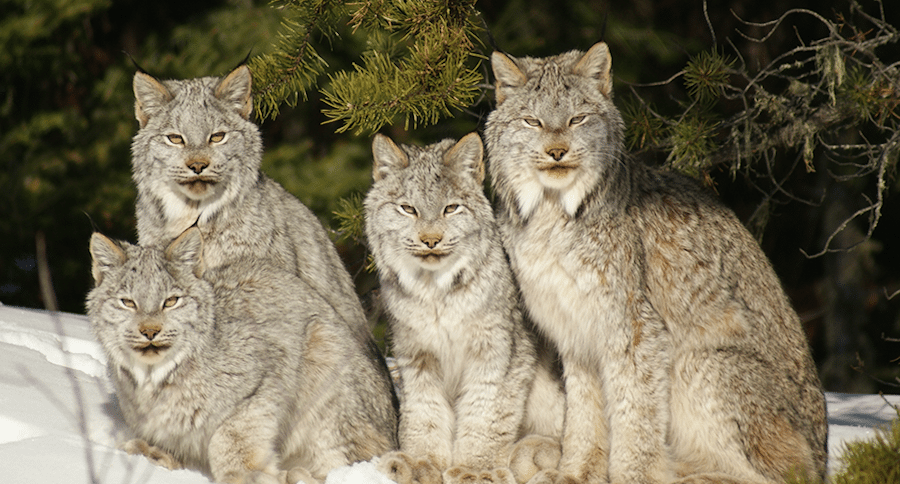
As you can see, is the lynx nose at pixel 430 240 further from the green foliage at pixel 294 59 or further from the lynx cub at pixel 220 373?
the green foliage at pixel 294 59

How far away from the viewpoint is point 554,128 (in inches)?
162

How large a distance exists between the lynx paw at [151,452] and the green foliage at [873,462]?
278cm

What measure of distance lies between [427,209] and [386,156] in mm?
434

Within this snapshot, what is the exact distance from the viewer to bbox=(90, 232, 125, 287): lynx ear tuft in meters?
3.79

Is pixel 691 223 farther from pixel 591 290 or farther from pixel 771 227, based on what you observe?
pixel 771 227

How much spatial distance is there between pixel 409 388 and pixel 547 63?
1789 mm

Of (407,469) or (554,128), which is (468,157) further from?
(407,469)

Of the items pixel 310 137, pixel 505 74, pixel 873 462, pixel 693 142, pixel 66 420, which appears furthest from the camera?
pixel 310 137

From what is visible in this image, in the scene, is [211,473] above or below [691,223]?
below

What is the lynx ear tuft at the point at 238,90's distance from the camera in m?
4.69

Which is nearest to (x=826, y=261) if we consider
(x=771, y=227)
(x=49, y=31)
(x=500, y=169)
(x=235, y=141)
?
(x=771, y=227)

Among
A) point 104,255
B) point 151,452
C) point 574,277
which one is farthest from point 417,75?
point 151,452

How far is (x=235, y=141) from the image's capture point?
467cm

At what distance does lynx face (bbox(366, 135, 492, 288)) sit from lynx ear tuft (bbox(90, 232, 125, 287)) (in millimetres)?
Result: 1256
